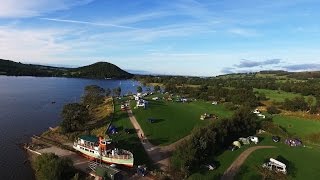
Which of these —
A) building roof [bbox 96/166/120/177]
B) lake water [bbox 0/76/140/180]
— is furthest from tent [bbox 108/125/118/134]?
building roof [bbox 96/166/120/177]

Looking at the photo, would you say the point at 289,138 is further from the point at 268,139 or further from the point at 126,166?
the point at 126,166

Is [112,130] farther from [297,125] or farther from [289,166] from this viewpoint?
[297,125]

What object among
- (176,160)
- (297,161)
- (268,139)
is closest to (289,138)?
(268,139)

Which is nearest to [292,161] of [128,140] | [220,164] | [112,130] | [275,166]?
[275,166]

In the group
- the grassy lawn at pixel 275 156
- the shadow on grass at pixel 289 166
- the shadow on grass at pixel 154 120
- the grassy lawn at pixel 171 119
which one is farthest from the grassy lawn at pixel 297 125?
the shadow on grass at pixel 154 120

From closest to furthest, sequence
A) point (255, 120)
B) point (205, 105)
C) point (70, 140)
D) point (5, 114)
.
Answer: point (70, 140) → point (255, 120) → point (5, 114) → point (205, 105)
